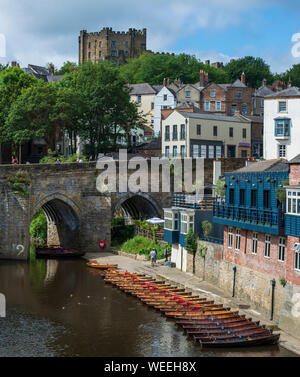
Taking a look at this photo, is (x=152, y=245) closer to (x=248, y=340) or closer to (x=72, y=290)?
(x=72, y=290)

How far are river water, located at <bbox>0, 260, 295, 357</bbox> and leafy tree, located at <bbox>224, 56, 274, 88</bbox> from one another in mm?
73617

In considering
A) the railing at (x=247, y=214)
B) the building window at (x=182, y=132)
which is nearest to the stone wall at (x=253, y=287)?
the railing at (x=247, y=214)

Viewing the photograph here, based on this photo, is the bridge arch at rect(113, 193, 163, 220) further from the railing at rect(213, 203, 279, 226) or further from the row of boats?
the railing at rect(213, 203, 279, 226)

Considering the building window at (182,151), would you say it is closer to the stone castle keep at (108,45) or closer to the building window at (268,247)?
the building window at (268,247)

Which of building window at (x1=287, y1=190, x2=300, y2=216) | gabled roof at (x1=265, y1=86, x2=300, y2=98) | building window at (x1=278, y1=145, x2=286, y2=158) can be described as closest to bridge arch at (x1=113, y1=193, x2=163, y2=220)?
building window at (x1=278, y1=145, x2=286, y2=158)

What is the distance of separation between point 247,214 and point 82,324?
10410mm

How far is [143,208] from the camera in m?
61.1

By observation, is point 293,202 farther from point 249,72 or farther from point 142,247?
point 249,72

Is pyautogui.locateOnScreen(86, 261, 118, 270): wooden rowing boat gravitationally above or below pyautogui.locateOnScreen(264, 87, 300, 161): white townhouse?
below

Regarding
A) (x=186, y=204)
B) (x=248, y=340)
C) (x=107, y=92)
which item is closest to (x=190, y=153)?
(x=107, y=92)

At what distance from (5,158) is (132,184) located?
70.0 ft

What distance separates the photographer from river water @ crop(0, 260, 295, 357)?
27844mm

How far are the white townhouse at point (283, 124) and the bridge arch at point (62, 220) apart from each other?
17664 mm

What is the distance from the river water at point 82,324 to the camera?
91.4 ft
